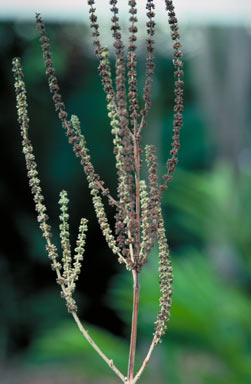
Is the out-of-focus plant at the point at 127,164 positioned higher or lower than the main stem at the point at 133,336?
higher

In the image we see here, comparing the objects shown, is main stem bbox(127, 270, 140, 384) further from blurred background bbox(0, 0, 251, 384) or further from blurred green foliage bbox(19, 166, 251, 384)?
blurred background bbox(0, 0, 251, 384)

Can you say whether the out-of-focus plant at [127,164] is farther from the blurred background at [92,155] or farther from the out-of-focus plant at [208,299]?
the blurred background at [92,155]

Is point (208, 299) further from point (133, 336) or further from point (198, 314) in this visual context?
point (133, 336)

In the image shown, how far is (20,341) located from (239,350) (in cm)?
414

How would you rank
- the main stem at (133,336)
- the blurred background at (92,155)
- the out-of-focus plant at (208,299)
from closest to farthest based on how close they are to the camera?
the main stem at (133,336) → the out-of-focus plant at (208,299) → the blurred background at (92,155)

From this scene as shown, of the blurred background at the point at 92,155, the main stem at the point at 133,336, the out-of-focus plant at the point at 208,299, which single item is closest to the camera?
the main stem at the point at 133,336

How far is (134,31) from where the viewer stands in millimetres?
759

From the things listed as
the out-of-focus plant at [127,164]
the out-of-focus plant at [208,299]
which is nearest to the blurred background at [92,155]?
the out-of-focus plant at [208,299]

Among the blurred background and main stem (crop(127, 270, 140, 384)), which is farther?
the blurred background

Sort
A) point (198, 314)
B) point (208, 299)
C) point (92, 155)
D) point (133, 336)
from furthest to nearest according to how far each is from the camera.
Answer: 1. point (92, 155)
2. point (208, 299)
3. point (198, 314)
4. point (133, 336)

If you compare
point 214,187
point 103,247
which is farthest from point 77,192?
point 214,187

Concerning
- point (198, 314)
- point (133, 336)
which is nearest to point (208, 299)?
point (198, 314)

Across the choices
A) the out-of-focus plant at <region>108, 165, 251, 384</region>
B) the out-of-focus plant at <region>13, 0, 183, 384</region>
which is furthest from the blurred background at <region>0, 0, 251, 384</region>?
the out-of-focus plant at <region>13, 0, 183, 384</region>

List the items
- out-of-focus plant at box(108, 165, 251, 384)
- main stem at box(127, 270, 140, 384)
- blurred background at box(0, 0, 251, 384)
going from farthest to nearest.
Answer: blurred background at box(0, 0, 251, 384)
out-of-focus plant at box(108, 165, 251, 384)
main stem at box(127, 270, 140, 384)
